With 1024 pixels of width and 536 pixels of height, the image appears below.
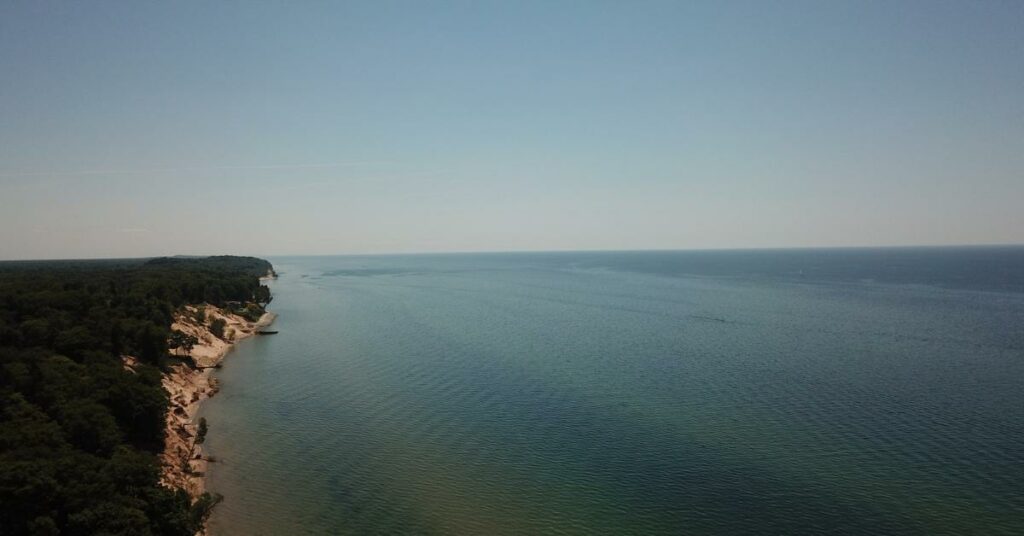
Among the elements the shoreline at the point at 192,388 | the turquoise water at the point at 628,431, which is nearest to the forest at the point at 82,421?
the shoreline at the point at 192,388

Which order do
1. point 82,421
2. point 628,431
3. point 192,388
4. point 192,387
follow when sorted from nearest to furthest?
point 82,421, point 628,431, point 192,388, point 192,387

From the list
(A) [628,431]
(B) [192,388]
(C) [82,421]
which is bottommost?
(A) [628,431]

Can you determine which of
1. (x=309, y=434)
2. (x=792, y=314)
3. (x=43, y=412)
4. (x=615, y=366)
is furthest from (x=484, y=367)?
(x=792, y=314)

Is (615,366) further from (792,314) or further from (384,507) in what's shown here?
(792,314)

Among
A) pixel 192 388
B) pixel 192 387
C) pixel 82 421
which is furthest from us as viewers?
Result: pixel 192 387

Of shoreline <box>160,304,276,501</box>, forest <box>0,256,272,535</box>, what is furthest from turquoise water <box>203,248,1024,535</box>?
forest <box>0,256,272,535</box>

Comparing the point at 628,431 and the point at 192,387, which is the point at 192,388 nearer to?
the point at 192,387

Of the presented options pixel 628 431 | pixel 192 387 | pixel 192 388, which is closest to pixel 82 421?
pixel 192 388
